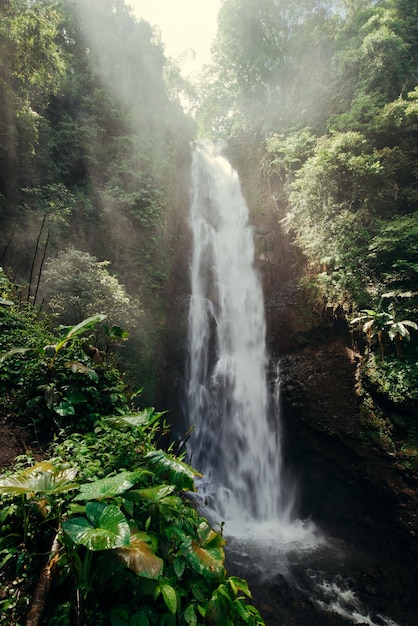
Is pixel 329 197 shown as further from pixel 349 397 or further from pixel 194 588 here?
pixel 194 588

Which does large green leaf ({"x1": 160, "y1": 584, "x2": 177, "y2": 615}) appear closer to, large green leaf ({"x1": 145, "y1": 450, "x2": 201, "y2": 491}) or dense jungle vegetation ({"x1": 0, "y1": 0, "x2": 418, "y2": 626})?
dense jungle vegetation ({"x1": 0, "y1": 0, "x2": 418, "y2": 626})

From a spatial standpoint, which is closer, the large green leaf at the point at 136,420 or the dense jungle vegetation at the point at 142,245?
the dense jungle vegetation at the point at 142,245

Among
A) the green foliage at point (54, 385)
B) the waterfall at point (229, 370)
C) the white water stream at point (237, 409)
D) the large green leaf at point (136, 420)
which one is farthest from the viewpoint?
the waterfall at point (229, 370)

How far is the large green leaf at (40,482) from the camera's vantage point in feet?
5.89

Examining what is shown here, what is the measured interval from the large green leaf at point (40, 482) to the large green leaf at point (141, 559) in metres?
0.51

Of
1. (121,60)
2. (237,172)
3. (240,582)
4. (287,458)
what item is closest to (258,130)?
(237,172)

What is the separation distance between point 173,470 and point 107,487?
29.7 inches

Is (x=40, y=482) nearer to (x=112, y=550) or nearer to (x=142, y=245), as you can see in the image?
(x=112, y=550)

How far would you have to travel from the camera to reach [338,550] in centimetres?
858

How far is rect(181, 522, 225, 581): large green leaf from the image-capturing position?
77.7 inches

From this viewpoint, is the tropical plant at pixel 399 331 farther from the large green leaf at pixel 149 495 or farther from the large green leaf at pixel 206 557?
the large green leaf at pixel 149 495

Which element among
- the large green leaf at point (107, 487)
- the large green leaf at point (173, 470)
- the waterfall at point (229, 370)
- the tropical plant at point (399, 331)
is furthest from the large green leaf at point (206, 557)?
the waterfall at point (229, 370)

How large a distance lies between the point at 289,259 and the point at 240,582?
13.6 m

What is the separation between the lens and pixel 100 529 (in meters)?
1.65
